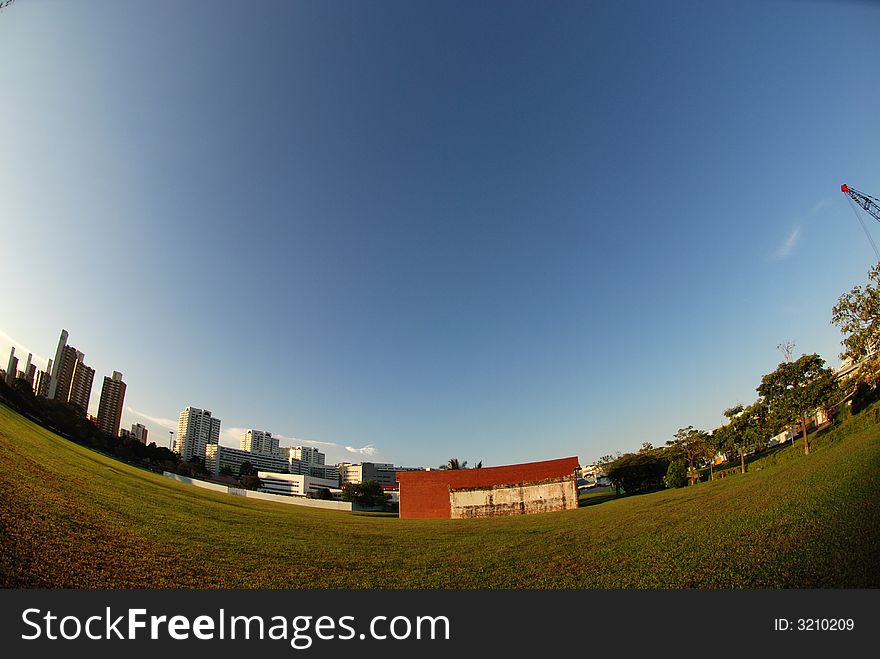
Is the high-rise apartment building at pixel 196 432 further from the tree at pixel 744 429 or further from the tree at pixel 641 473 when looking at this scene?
the tree at pixel 744 429

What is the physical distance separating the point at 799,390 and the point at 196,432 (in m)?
170

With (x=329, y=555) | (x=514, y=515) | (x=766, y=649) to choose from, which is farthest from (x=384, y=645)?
(x=514, y=515)

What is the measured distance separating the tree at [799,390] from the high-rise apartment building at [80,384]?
190 feet

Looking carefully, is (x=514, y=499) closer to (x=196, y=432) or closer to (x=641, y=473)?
(x=641, y=473)

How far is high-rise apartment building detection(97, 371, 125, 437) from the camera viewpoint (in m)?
20.4

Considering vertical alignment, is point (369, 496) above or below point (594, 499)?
above

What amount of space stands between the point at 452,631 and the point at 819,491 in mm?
16739

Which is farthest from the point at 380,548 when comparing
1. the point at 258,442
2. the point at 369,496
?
the point at 258,442

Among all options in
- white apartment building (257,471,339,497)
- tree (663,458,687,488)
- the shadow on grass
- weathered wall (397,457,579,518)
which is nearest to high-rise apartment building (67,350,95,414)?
weathered wall (397,457,579,518)

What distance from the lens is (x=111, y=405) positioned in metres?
21.9

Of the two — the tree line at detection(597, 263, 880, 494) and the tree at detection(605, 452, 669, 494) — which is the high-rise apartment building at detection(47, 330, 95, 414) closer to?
the tree line at detection(597, 263, 880, 494)

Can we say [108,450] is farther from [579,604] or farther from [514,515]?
[514,515]

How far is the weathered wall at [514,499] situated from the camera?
36469 millimetres

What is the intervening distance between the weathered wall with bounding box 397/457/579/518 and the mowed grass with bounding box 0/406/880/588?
79.3ft
